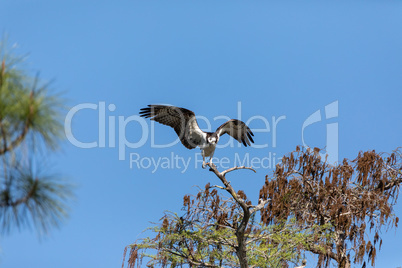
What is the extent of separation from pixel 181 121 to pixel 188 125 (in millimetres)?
217

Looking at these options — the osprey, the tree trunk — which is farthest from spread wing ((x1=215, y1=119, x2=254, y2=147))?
the tree trunk

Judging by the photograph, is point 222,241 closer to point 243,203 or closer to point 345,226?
point 243,203

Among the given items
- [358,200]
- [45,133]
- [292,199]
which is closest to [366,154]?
[358,200]

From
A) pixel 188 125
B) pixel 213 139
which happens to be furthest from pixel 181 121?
pixel 213 139

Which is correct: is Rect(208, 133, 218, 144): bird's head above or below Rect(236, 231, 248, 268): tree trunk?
above

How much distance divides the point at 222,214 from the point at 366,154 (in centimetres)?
393

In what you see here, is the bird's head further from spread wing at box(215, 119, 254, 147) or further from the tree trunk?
the tree trunk

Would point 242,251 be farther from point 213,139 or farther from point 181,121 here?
point 181,121

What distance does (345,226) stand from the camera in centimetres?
1086

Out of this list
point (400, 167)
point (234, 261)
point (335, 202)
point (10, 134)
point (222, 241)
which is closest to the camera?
point (10, 134)

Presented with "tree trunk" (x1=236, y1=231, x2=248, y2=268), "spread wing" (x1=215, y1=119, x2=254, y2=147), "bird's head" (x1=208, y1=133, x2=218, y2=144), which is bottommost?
"tree trunk" (x1=236, y1=231, x2=248, y2=268)

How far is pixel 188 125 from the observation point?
11.5 metres

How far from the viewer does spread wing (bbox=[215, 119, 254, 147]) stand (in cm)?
1184

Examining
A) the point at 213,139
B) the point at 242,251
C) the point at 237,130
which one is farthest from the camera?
the point at 237,130
